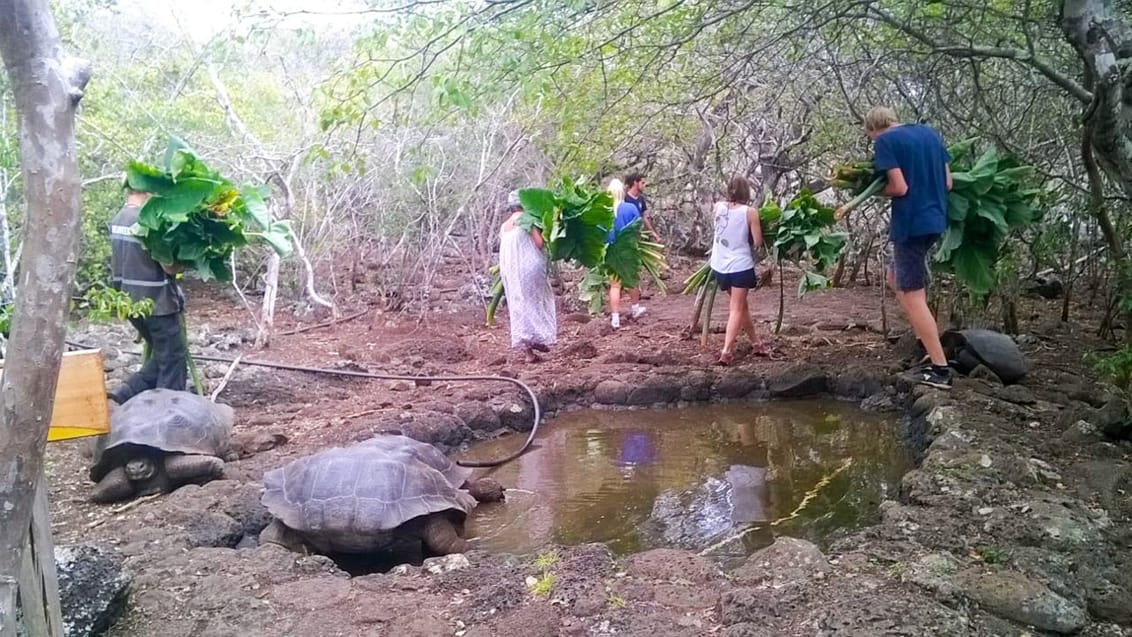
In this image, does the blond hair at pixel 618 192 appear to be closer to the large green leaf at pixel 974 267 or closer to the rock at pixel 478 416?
the rock at pixel 478 416

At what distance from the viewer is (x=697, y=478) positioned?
4.82 m

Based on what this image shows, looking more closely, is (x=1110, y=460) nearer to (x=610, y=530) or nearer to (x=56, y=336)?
(x=610, y=530)

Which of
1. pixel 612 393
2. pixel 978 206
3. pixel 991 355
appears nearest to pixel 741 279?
pixel 612 393

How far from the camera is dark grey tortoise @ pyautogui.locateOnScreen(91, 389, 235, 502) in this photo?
4461mm

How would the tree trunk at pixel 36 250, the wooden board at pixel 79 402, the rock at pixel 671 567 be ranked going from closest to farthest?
the tree trunk at pixel 36 250 < the wooden board at pixel 79 402 < the rock at pixel 671 567

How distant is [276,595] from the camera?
3.27m

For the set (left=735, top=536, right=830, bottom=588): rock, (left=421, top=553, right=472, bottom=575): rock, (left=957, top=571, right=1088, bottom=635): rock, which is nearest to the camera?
(left=957, top=571, right=1088, bottom=635): rock

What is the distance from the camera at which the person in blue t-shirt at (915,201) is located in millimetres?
5387

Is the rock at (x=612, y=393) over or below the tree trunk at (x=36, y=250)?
below

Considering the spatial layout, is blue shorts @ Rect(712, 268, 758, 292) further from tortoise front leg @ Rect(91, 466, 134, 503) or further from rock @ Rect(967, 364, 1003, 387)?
tortoise front leg @ Rect(91, 466, 134, 503)

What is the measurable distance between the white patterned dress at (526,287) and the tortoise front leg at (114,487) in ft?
11.0

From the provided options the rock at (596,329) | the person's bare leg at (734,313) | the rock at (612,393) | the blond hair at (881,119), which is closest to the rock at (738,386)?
the person's bare leg at (734,313)

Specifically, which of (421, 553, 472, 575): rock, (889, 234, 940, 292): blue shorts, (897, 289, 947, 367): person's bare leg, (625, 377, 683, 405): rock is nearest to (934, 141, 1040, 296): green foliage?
(889, 234, 940, 292): blue shorts

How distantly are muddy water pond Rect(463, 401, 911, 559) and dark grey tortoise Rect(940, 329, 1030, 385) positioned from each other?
2.37 ft
